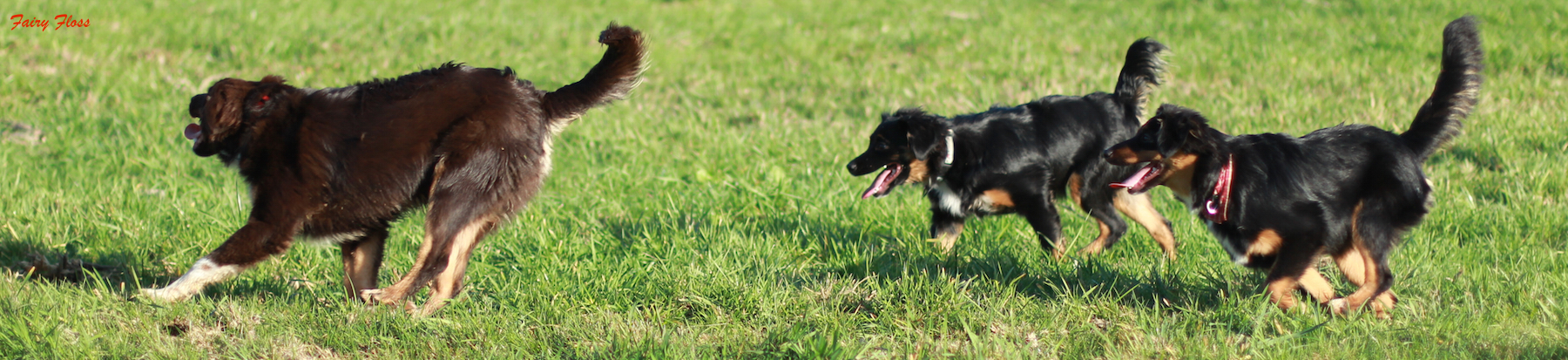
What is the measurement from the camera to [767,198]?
5.39m

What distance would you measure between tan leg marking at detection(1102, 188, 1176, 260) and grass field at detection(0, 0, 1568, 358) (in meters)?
0.07

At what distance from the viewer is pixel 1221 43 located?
9.12 m

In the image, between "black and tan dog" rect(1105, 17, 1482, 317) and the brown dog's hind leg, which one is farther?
the brown dog's hind leg

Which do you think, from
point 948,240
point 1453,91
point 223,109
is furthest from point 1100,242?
point 223,109

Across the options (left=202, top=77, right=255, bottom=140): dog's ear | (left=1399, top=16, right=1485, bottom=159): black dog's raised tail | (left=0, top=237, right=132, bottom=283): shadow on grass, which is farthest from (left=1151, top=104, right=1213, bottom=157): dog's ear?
(left=0, top=237, right=132, bottom=283): shadow on grass

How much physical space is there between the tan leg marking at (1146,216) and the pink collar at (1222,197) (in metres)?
0.89

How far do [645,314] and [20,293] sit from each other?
222 centimetres

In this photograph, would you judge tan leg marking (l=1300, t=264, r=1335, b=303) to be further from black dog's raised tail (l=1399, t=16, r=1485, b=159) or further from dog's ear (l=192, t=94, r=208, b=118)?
dog's ear (l=192, t=94, r=208, b=118)

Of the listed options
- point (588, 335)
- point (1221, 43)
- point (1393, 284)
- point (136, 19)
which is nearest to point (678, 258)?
point (588, 335)

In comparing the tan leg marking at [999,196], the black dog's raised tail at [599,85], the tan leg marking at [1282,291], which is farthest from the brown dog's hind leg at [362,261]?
the tan leg marking at [1282,291]

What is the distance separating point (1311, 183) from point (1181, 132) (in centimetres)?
51

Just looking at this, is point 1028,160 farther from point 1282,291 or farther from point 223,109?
point 223,109

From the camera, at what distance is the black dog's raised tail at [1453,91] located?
3.60 meters

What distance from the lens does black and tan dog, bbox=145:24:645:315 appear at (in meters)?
3.42
